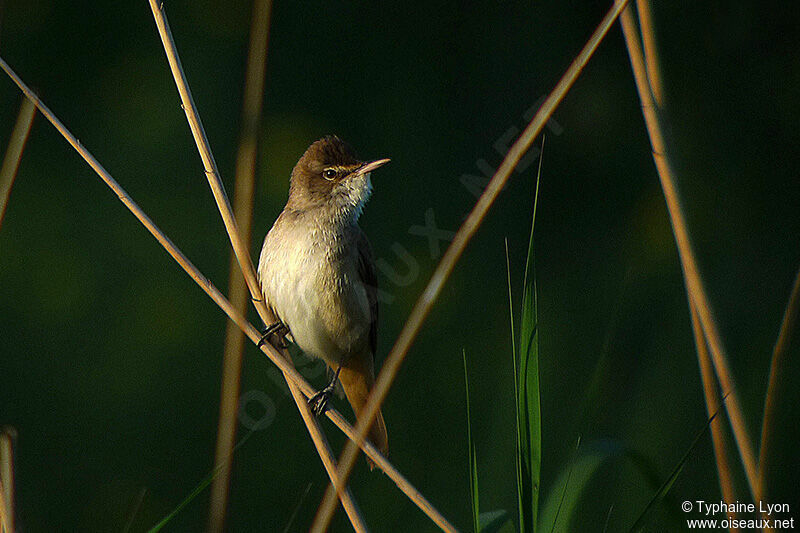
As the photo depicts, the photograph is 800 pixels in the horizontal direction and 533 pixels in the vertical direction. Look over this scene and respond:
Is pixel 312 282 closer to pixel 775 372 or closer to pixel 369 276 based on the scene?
pixel 369 276

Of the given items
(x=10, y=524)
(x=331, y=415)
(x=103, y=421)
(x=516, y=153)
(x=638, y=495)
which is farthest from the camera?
(x=103, y=421)

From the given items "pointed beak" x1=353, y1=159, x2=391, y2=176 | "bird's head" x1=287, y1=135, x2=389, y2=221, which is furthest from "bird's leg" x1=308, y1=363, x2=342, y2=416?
"pointed beak" x1=353, y1=159, x2=391, y2=176

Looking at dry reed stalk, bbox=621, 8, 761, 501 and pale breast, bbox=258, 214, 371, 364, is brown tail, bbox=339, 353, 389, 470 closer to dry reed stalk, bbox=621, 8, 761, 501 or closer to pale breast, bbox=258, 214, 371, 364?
pale breast, bbox=258, 214, 371, 364

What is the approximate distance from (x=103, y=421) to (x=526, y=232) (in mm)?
2885

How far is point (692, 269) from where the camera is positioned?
74.4 inches

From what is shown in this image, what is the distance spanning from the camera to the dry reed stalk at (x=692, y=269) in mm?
1846

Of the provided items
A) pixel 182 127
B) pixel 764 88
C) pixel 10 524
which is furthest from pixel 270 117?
pixel 10 524

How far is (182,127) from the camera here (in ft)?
18.8

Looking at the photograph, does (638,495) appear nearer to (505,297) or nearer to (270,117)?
(505,297)

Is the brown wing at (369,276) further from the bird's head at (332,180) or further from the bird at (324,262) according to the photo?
the bird's head at (332,180)

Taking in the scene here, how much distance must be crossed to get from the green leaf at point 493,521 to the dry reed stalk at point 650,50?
938 mm

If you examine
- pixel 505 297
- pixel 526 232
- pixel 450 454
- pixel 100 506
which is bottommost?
pixel 450 454

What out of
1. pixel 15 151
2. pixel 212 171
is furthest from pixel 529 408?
pixel 15 151

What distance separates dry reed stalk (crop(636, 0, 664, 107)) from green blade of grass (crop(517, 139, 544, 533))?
17.3 inches
